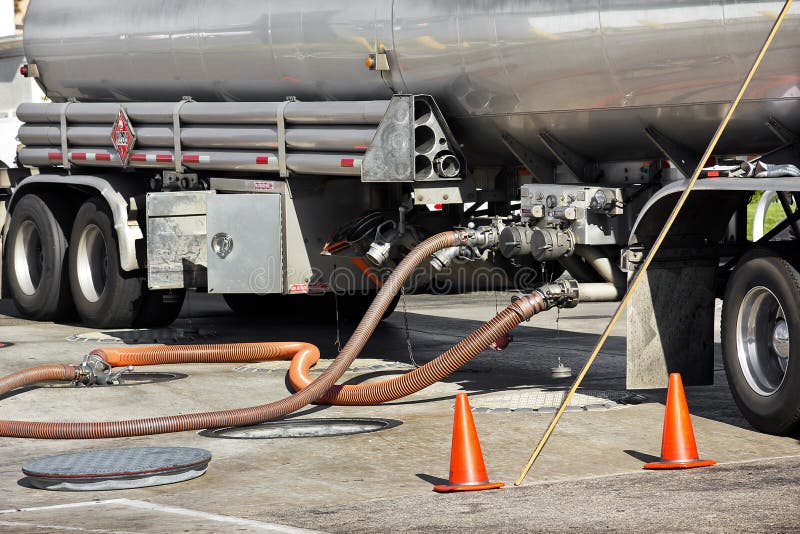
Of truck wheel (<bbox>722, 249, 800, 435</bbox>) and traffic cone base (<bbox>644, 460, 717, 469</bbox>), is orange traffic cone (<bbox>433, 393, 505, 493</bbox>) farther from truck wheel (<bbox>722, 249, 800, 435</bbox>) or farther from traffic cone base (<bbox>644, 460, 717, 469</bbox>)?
truck wheel (<bbox>722, 249, 800, 435</bbox>)

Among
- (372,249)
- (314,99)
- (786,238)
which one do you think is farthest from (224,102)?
(786,238)

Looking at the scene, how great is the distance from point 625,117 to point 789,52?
1.53 metres

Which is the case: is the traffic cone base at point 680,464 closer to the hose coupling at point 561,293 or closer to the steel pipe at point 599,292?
the hose coupling at point 561,293

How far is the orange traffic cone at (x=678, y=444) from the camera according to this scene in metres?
7.61

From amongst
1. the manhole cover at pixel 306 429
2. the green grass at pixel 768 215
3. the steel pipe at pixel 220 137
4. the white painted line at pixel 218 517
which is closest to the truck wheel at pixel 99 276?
the steel pipe at pixel 220 137

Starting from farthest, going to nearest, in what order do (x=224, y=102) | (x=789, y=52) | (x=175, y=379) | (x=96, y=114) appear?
(x=96, y=114)
(x=224, y=102)
(x=175, y=379)
(x=789, y=52)

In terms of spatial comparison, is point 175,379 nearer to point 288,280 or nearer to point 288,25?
point 288,280

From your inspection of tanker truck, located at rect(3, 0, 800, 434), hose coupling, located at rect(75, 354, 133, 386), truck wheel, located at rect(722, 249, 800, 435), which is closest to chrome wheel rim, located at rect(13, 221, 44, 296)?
tanker truck, located at rect(3, 0, 800, 434)

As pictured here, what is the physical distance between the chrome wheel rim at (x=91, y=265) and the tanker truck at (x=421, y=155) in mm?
30

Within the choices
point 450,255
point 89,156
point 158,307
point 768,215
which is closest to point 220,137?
point 89,156

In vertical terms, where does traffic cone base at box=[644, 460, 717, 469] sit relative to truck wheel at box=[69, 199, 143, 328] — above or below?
below

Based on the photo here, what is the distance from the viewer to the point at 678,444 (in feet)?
25.2

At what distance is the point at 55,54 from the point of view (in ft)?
47.0

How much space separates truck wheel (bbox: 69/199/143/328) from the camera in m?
14.1
